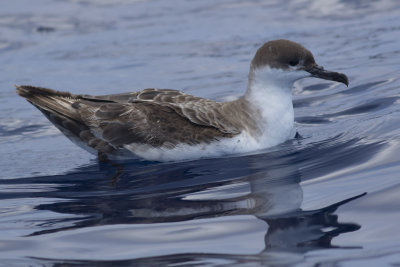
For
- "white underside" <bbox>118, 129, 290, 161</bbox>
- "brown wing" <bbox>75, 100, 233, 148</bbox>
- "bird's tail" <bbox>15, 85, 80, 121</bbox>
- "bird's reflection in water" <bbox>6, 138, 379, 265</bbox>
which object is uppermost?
"bird's tail" <bbox>15, 85, 80, 121</bbox>

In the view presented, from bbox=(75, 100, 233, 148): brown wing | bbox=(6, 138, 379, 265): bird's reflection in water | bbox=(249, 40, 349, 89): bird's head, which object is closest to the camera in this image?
bbox=(6, 138, 379, 265): bird's reflection in water

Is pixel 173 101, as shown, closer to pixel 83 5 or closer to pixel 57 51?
pixel 57 51

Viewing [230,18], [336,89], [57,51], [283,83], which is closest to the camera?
[283,83]

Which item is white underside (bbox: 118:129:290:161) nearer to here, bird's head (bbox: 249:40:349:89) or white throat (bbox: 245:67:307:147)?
white throat (bbox: 245:67:307:147)

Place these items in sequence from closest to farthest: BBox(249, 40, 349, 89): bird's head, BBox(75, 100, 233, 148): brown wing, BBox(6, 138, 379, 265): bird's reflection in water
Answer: BBox(6, 138, 379, 265): bird's reflection in water
BBox(75, 100, 233, 148): brown wing
BBox(249, 40, 349, 89): bird's head

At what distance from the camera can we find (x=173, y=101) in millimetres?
7184

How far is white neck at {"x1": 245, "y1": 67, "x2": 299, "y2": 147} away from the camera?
7164 millimetres

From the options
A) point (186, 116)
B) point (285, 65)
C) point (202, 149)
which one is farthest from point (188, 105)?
point (285, 65)

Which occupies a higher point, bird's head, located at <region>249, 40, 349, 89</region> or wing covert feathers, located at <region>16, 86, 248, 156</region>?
bird's head, located at <region>249, 40, 349, 89</region>

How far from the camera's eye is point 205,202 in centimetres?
579

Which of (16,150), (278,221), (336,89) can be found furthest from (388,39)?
(278,221)

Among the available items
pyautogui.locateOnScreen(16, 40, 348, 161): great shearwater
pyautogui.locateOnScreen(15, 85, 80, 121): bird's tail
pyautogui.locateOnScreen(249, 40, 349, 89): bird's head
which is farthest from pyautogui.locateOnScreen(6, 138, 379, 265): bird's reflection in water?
pyautogui.locateOnScreen(249, 40, 349, 89): bird's head

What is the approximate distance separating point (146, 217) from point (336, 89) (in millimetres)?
5007

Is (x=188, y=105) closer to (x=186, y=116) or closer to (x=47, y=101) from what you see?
(x=186, y=116)
